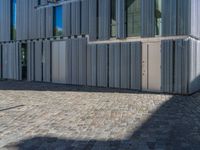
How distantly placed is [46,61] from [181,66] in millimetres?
9449

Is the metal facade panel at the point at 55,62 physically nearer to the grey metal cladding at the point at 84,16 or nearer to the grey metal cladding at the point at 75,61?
the grey metal cladding at the point at 75,61

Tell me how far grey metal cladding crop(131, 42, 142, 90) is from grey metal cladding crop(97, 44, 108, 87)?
1.65m

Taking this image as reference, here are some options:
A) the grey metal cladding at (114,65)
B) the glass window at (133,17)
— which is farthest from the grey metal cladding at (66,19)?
the glass window at (133,17)

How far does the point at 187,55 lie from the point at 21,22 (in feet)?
41.6

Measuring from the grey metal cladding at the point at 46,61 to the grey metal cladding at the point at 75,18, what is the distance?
2.51m

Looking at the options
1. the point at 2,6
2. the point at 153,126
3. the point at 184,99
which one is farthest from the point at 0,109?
the point at 2,6

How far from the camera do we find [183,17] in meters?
13.5

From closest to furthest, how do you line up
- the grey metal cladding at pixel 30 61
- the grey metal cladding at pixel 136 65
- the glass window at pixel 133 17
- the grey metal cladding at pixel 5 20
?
the grey metal cladding at pixel 136 65 → the glass window at pixel 133 17 → the grey metal cladding at pixel 30 61 → the grey metal cladding at pixel 5 20

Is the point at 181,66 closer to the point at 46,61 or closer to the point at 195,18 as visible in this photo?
the point at 195,18

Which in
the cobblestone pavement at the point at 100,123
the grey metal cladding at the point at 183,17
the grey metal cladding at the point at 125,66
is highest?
the grey metal cladding at the point at 183,17

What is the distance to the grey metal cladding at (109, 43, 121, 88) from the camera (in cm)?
1590

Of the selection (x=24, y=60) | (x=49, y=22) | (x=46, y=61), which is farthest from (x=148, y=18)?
(x=24, y=60)

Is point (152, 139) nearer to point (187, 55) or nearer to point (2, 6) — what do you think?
point (187, 55)

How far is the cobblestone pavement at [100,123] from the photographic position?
20.5ft
